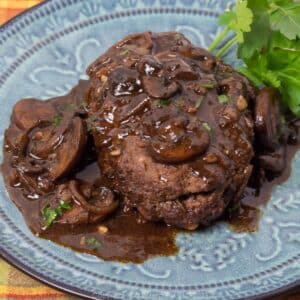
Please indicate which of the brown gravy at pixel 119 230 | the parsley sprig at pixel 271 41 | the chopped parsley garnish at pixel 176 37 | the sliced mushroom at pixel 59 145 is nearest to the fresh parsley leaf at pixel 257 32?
the parsley sprig at pixel 271 41

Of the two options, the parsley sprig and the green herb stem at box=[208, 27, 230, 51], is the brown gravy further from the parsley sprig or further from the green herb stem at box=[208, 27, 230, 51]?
the green herb stem at box=[208, 27, 230, 51]

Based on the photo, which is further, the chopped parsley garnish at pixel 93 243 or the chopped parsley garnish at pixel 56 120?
the chopped parsley garnish at pixel 56 120

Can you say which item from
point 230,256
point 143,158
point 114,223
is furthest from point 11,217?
point 230,256

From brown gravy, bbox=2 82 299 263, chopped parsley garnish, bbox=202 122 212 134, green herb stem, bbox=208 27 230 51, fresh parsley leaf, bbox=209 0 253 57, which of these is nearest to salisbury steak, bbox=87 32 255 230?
chopped parsley garnish, bbox=202 122 212 134

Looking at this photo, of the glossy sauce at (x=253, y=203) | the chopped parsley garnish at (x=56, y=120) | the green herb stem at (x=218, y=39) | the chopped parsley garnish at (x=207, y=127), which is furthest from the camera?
the green herb stem at (x=218, y=39)

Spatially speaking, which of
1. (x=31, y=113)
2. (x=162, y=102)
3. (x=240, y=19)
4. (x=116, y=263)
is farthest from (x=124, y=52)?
(x=116, y=263)

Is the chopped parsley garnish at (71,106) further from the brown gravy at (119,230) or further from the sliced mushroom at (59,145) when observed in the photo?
the brown gravy at (119,230)
